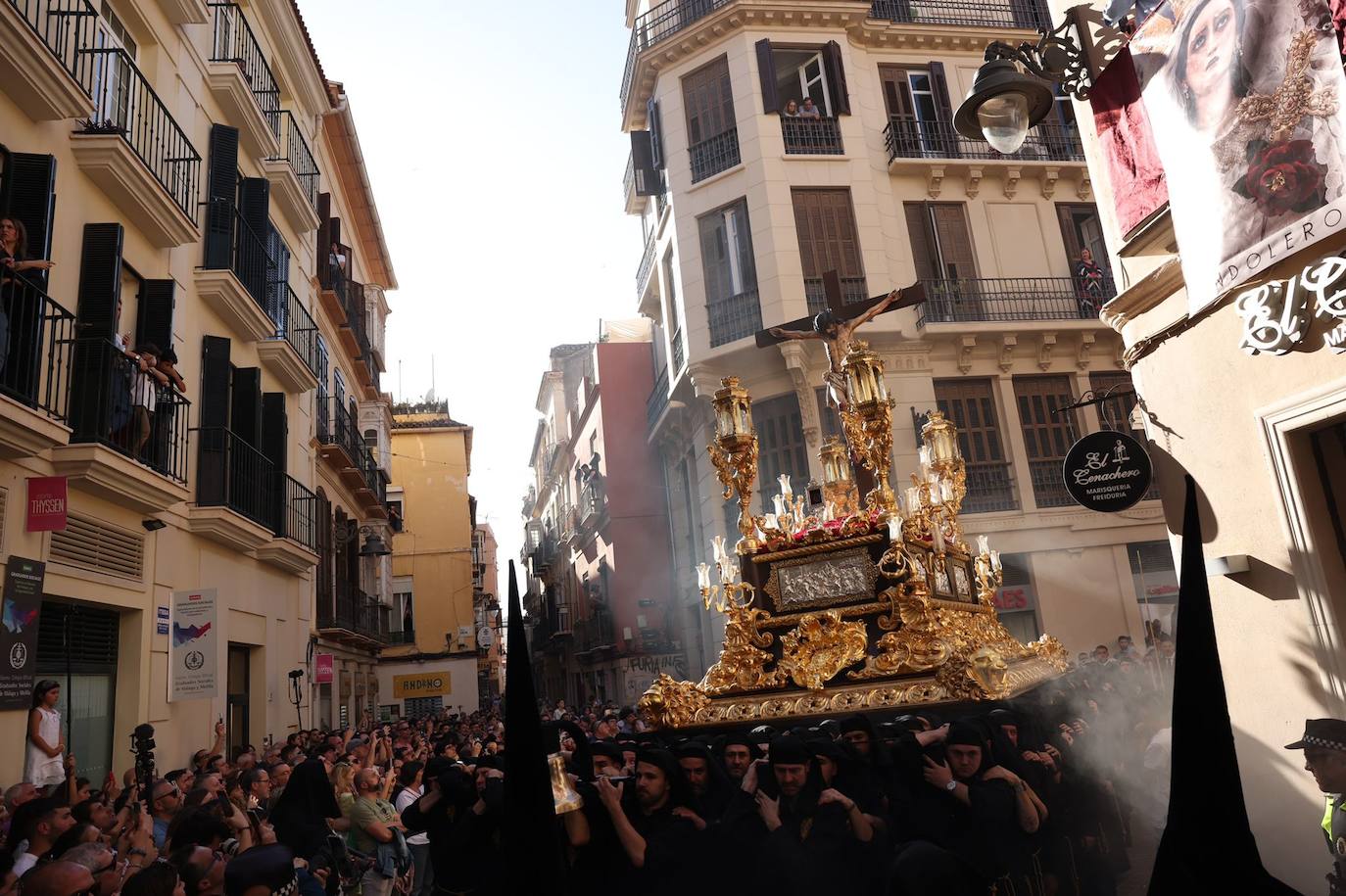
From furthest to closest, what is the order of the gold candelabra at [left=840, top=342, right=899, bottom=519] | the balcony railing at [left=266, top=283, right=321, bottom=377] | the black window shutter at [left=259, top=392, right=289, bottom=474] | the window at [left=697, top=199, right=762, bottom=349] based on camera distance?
1. the window at [left=697, top=199, right=762, bottom=349]
2. the balcony railing at [left=266, top=283, right=321, bottom=377]
3. the black window shutter at [left=259, top=392, right=289, bottom=474]
4. the gold candelabra at [left=840, top=342, right=899, bottom=519]

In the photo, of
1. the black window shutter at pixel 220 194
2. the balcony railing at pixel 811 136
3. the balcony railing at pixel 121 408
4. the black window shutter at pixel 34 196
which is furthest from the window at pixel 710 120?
the black window shutter at pixel 34 196

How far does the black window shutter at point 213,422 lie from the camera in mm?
11867

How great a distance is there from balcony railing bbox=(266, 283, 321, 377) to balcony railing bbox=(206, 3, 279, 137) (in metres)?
2.60

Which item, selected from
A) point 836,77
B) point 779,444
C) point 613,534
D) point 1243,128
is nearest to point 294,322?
point 779,444

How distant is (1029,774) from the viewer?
655 cm

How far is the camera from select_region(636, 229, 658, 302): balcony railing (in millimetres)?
24322

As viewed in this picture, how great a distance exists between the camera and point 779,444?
64.7 feet

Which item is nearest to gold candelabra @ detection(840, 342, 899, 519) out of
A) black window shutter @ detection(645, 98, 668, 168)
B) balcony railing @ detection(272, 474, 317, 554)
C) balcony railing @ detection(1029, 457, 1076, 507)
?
balcony railing @ detection(272, 474, 317, 554)

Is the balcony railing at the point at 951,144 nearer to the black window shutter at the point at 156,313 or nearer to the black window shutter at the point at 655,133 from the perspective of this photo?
the black window shutter at the point at 655,133

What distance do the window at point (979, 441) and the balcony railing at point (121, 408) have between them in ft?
45.9

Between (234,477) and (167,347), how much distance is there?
2.60 metres

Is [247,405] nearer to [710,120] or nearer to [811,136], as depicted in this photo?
[710,120]

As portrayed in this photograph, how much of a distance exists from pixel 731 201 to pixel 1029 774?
1563 centimetres

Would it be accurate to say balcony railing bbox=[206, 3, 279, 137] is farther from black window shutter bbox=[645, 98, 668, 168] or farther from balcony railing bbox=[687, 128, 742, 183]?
balcony railing bbox=[687, 128, 742, 183]
